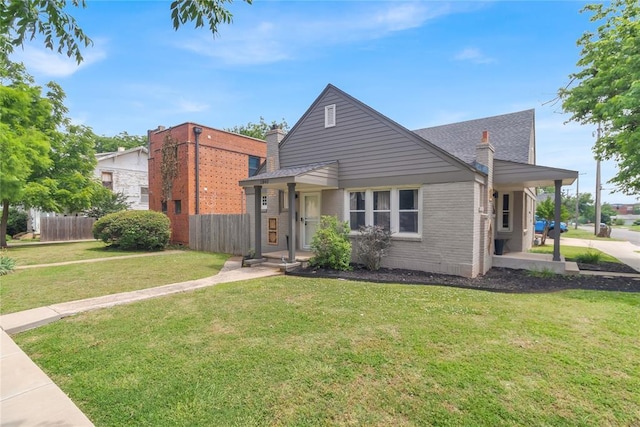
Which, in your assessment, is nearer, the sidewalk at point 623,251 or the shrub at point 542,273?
the shrub at point 542,273

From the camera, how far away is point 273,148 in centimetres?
1231

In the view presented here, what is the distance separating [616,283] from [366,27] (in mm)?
9347

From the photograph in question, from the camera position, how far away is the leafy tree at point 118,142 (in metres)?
44.2

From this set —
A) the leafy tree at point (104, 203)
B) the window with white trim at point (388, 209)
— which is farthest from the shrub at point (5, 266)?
the leafy tree at point (104, 203)

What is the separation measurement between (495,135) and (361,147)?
6.31 meters

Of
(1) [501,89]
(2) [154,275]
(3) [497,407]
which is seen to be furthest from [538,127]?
(2) [154,275]

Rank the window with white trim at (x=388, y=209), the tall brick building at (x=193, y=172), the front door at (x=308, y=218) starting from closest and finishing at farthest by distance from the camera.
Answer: the window with white trim at (x=388, y=209), the front door at (x=308, y=218), the tall brick building at (x=193, y=172)

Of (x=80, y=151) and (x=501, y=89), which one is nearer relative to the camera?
(x=501, y=89)

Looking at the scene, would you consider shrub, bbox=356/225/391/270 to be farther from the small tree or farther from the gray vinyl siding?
the small tree

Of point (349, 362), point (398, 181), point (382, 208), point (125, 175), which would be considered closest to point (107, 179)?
point (125, 175)

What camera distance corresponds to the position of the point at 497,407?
270 cm

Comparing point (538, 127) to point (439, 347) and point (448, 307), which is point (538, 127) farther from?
point (439, 347)

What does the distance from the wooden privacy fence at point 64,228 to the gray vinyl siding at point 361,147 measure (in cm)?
1751

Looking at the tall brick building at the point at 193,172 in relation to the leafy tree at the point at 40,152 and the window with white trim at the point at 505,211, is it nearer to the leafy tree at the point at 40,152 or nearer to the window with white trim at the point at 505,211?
the leafy tree at the point at 40,152
